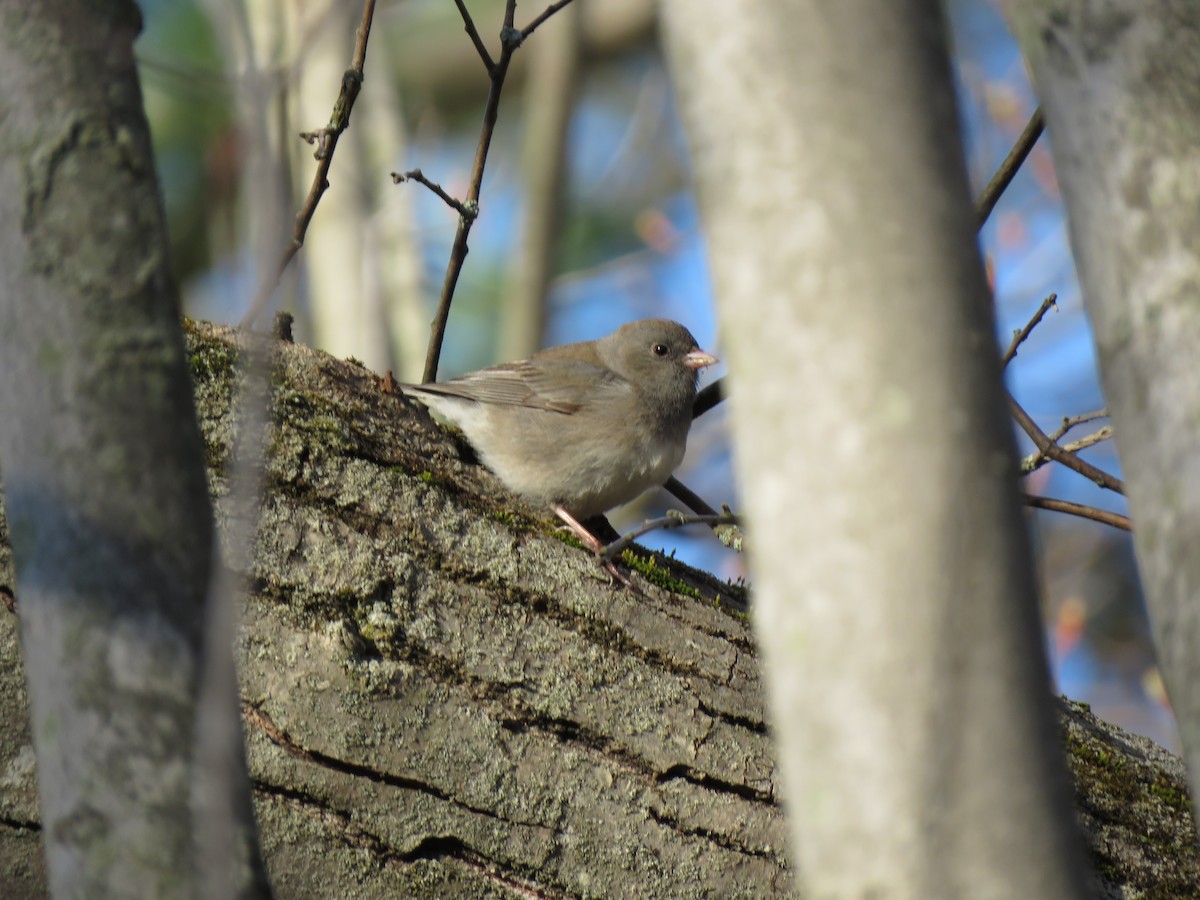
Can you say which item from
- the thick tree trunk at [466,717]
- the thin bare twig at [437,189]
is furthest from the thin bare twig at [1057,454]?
the thin bare twig at [437,189]

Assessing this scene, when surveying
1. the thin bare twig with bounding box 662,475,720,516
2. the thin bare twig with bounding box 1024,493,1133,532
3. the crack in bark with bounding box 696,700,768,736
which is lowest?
the crack in bark with bounding box 696,700,768,736

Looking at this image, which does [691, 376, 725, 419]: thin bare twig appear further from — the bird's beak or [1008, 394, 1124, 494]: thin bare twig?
[1008, 394, 1124, 494]: thin bare twig

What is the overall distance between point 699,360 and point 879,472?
4.00 m

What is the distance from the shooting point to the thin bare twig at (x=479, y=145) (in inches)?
135

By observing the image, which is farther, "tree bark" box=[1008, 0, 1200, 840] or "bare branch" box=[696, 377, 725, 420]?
"bare branch" box=[696, 377, 725, 420]

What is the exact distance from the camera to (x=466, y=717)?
2.38m

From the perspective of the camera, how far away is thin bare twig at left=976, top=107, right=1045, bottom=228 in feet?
9.65

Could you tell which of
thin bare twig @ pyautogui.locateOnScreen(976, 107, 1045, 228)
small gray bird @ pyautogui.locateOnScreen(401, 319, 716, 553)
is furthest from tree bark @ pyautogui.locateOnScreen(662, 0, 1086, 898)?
small gray bird @ pyautogui.locateOnScreen(401, 319, 716, 553)

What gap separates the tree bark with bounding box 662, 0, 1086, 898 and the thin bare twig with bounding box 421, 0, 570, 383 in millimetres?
2299

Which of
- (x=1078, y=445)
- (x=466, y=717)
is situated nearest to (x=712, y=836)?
(x=466, y=717)

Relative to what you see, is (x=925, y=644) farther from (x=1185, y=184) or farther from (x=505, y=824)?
(x=505, y=824)

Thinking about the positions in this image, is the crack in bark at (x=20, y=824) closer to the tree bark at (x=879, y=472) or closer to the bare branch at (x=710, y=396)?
the tree bark at (x=879, y=472)

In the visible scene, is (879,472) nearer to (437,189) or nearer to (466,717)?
(466,717)

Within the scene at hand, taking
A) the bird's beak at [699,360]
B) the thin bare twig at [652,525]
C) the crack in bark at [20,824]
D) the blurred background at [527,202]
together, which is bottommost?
the crack in bark at [20,824]
